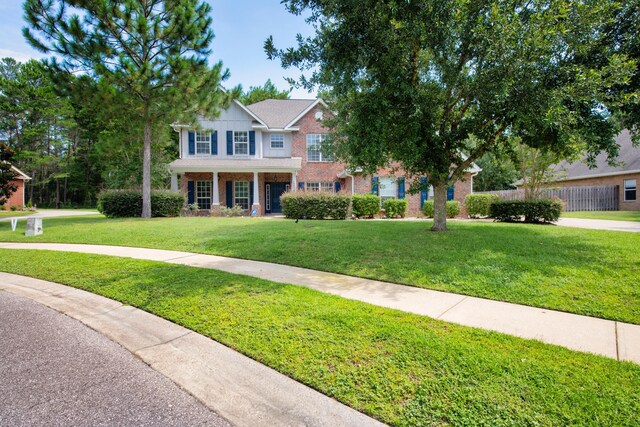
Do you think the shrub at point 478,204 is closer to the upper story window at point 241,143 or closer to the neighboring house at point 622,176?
the neighboring house at point 622,176

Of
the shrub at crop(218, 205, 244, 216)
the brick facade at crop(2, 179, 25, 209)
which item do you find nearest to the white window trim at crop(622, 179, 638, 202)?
the shrub at crop(218, 205, 244, 216)

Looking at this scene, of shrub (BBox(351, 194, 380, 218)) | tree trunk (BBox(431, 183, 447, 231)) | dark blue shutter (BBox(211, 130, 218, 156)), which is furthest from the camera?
dark blue shutter (BBox(211, 130, 218, 156))

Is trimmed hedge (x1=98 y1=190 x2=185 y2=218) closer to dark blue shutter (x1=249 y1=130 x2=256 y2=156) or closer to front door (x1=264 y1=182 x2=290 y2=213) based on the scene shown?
dark blue shutter (x1=249 y1=130 x2=256 y2=156)

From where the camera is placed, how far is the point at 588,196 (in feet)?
85.6

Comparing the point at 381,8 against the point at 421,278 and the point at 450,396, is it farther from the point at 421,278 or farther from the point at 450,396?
the point at 450,396

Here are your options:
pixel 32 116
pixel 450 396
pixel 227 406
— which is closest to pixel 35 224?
pixel 227 406

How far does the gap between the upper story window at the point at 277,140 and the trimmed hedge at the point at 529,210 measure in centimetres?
1363

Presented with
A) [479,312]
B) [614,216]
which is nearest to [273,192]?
[614,216]

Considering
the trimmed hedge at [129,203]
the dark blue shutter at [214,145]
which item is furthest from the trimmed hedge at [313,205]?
the dark blue shutter at [214,145]

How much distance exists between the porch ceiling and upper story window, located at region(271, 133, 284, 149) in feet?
6.37

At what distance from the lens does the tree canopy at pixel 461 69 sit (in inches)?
272

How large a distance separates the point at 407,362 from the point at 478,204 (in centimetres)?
1885

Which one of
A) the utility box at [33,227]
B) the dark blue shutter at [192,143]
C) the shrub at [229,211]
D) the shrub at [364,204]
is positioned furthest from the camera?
the dark blue shutter at [192,143]

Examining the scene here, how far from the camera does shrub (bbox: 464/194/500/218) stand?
1966 cm
